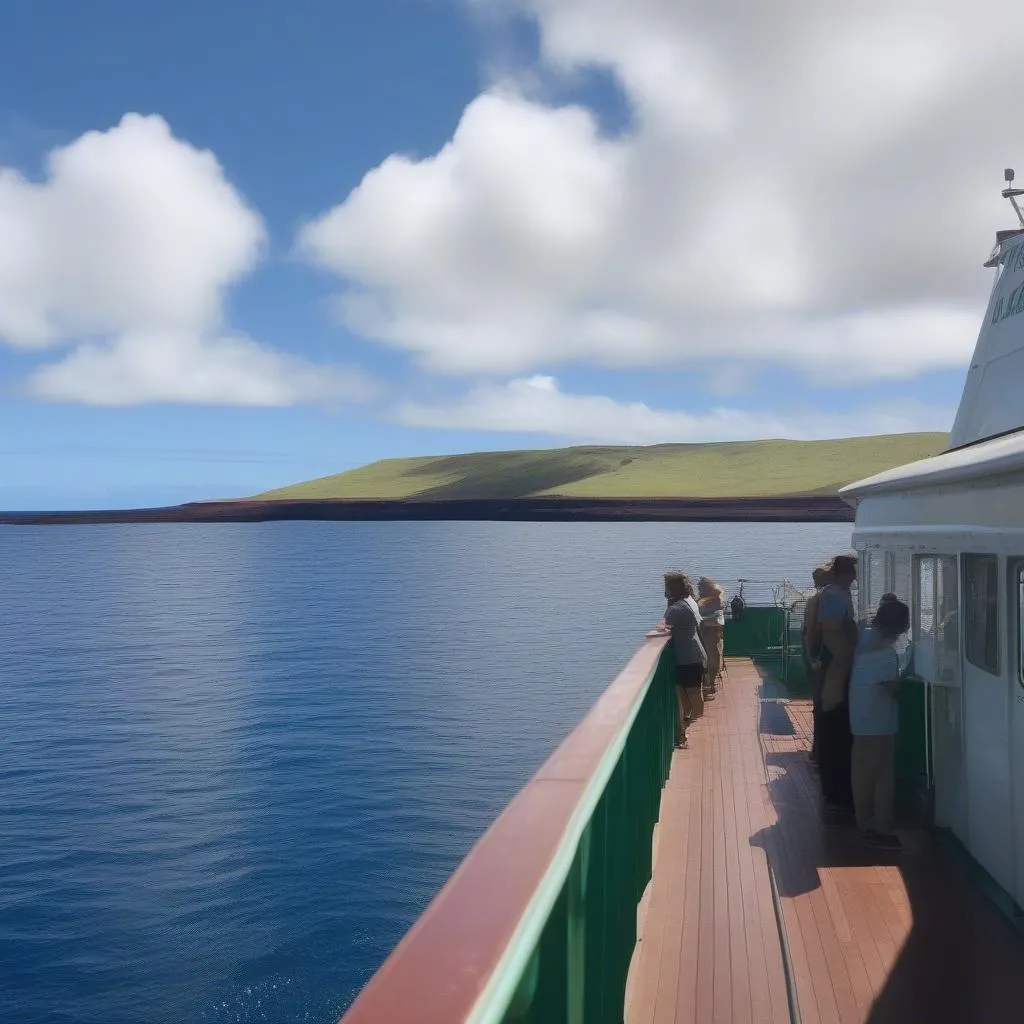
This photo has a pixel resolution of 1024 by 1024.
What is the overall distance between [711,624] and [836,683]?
611 centimetres

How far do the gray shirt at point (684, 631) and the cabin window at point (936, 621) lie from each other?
2329mm

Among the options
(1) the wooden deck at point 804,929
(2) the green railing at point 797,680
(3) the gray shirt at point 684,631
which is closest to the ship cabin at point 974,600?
(2) the green railing at point 797,680

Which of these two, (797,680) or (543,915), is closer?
(543,915)

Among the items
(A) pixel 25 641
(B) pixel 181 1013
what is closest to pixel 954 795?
(B) pixel 181 1013

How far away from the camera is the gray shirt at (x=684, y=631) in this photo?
947 centimetres

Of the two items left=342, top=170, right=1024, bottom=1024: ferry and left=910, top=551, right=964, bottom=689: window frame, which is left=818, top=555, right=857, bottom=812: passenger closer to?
left=342, top=170, right=1024, bottom=1024: ferry

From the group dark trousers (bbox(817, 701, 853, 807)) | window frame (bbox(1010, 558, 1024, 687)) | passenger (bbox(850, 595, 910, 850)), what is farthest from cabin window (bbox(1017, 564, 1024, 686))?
dark trousers (bbox(817, 701, 853, 807))

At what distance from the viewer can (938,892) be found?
5820 mm

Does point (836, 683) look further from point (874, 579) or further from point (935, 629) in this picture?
point (874, 579)

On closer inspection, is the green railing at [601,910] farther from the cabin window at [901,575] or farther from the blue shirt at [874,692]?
the cabin window at [901,575]

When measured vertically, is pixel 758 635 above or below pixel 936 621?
below

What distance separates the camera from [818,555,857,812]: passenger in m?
7.23

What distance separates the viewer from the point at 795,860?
658 centimetres

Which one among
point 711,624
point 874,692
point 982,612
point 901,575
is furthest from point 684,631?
point 711,624
